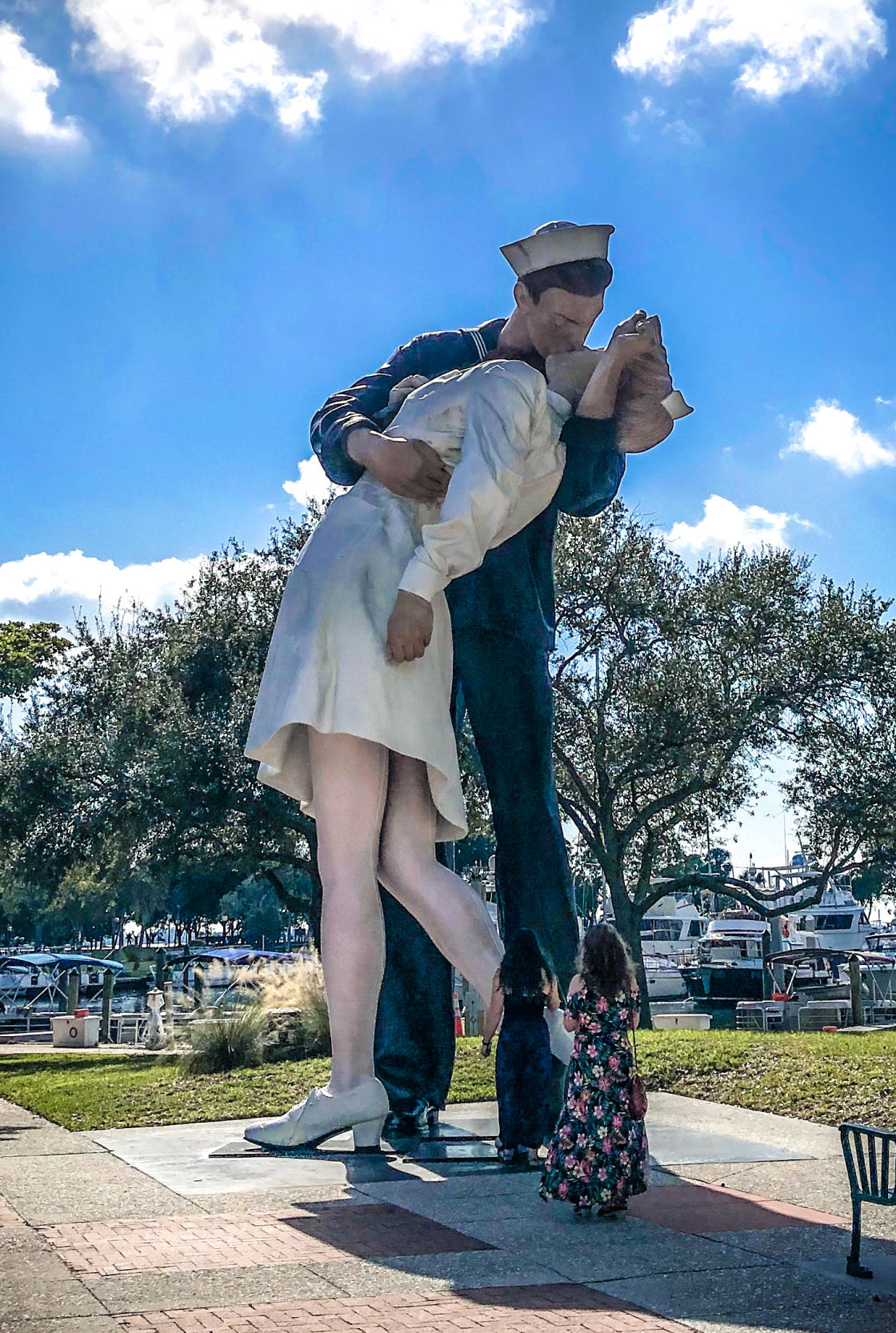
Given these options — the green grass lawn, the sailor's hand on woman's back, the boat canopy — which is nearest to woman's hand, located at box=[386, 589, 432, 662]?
the sailor's hand on woman's back

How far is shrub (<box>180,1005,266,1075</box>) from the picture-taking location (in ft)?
34.3

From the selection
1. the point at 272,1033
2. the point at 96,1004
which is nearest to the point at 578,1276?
the point at 272,1033

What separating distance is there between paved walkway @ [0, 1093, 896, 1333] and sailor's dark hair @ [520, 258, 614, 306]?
303 centimetres

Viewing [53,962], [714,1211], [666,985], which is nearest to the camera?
[714,1211]

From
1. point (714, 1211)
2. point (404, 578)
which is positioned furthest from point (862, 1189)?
point (404, 578)

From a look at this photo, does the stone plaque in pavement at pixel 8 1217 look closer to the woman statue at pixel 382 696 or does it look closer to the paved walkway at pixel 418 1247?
the paved walkway at pixel 418 1247

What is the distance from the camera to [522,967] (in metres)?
4.39

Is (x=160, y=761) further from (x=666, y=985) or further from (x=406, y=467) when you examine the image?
(x=666, y=985)

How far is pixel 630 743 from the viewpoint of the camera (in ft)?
77.8

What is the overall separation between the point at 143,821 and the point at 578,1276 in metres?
19.9

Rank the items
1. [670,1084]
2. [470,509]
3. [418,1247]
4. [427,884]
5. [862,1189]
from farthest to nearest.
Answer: [670,1084], [427,884], [470,509], [862,1189], [418,1247]

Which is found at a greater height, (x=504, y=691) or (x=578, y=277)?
(x=578, y=277)

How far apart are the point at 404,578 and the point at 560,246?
1.39m

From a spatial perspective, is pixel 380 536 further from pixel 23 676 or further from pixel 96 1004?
pixel 96 1004
